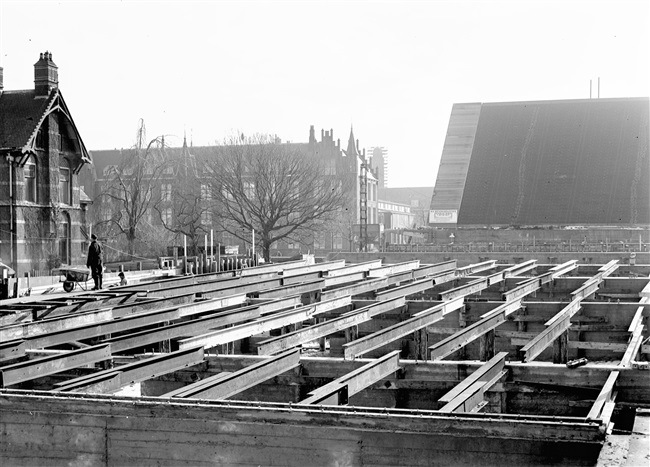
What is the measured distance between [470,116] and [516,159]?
6.75 metres

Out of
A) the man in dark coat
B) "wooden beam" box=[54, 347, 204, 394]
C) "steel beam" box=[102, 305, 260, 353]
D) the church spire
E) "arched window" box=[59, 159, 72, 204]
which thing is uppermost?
the church spire

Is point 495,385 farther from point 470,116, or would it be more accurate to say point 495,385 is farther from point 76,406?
point 470,116

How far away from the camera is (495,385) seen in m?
9.58

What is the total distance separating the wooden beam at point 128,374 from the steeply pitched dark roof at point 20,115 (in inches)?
1098

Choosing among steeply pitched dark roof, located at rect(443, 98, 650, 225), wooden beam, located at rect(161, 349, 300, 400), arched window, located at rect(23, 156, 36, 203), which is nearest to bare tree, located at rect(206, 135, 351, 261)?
steeply pitched dark roof, located at rect(443, 98, 650, 225)

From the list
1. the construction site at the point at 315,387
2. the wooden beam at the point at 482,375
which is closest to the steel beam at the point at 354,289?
the construction site at the point at 315,387

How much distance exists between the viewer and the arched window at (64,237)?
37281 millimetres

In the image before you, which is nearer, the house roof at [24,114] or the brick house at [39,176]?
the brick house at [39,176]

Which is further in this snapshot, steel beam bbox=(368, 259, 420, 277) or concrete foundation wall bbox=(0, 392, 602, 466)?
steel beam bbox=(368, 259, 420, 277)

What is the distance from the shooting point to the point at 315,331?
36.1 feet

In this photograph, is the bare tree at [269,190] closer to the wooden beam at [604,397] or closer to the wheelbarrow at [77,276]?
the wheelbarrow at [77,276]

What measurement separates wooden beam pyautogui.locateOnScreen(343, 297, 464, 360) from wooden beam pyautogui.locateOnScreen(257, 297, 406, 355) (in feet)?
1.80

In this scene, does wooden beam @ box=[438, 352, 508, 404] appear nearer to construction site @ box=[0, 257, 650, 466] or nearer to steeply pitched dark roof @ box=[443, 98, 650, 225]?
construction site @ box=[0, 257, 650, 466]

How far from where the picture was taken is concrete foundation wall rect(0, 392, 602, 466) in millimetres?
6117
